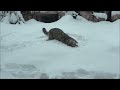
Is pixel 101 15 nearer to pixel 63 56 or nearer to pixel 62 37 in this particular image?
pixel 62 37

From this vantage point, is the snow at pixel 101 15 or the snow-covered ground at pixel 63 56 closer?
Answer: the snow-covered ground at pixel 63 56

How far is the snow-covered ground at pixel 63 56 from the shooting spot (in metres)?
2.52

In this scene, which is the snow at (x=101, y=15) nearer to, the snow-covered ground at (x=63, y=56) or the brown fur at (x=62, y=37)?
the snow-covered ground at (x=63, y=56)

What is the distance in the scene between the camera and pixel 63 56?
134 inches

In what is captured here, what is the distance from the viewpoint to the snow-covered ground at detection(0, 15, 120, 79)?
8.27ft

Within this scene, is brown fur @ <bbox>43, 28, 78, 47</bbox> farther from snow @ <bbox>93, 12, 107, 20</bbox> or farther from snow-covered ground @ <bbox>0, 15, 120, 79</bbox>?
snow @ <bbox>93, 12, 107, 20</bbox>

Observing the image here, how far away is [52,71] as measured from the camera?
8.68 feet

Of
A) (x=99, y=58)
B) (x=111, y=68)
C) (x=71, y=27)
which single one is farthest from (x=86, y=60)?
(x=71, y=27)

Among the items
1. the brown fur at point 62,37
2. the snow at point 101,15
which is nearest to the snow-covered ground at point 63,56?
the brown fur at point 62,37

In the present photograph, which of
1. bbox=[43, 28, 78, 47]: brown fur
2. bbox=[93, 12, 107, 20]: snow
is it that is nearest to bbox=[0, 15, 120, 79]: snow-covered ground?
bbox=[43, 28, 78, 47]: brown fur
